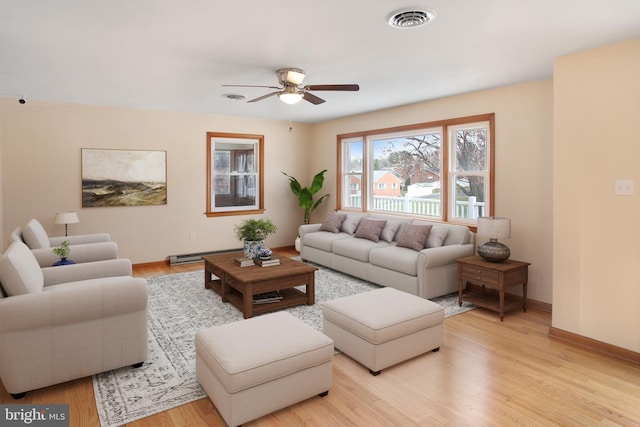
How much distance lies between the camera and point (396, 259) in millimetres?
4637

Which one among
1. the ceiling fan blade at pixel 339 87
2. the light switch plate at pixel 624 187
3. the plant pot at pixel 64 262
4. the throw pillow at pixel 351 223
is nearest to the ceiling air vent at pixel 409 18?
the ceiling fan blade at pixel 339 87

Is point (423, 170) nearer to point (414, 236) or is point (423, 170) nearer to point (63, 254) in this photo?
point (414, 236)

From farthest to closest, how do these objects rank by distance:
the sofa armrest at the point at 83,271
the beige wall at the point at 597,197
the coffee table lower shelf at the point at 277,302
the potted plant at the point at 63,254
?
the coffee table lower shelf at the point at 277,302 < the potted plant at the point at 63,254 < the sofa armrest at the point at 83,271 < the beige wall at the point at 597,197

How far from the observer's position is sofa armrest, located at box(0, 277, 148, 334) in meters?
2.33

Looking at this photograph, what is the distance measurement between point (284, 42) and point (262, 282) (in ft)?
7.53

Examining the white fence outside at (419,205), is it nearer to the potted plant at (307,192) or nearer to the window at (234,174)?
the potted plant at (307,192)

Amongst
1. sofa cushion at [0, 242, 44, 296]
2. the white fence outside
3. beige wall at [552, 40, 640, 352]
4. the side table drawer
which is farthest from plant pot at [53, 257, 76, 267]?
beige wall at [552, 40, 640, 352]

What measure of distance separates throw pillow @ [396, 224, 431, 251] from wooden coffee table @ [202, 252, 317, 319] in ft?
4.50

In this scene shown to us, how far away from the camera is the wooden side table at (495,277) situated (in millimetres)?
3875

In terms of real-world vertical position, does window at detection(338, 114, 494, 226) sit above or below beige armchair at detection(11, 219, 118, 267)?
above

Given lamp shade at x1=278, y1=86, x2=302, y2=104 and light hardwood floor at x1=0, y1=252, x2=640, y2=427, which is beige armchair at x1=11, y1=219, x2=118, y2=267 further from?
lamp shade at x1=278, y1=86, x2=302, y2=104

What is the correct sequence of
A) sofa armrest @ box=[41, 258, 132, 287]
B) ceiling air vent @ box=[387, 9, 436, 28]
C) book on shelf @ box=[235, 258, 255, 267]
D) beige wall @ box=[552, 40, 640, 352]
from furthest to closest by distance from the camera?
book on shelf @ box=[235, 258, 255, 267], sofa armrest @ box=[41, 258, 132, 287], beige wall @ box=[552, 40, 640, 352], ceiling air vent @ box=[387, 9, 436, 28]

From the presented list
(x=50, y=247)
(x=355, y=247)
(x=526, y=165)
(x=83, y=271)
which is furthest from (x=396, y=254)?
(x=50, y=247)

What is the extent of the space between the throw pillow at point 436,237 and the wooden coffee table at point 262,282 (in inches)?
61.7
